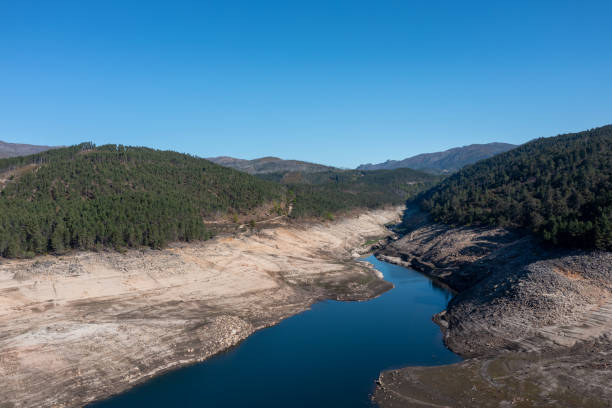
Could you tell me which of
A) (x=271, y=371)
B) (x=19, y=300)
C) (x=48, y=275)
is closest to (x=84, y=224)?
(x=48, y=275)

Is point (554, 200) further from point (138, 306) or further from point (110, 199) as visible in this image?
point (110, 199)

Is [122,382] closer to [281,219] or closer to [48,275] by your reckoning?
[48,275]

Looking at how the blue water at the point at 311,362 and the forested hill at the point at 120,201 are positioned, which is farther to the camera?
the forested hill at the point at 120,201

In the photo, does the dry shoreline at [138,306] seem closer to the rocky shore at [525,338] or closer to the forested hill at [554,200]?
the rocky shore at [525,338]

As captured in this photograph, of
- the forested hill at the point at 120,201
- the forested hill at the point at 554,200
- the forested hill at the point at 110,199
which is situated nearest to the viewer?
the forested hill at the point at 554,200

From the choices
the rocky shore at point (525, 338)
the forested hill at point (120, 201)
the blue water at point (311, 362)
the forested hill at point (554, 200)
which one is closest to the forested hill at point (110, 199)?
the forested hill at point (120, 201)
